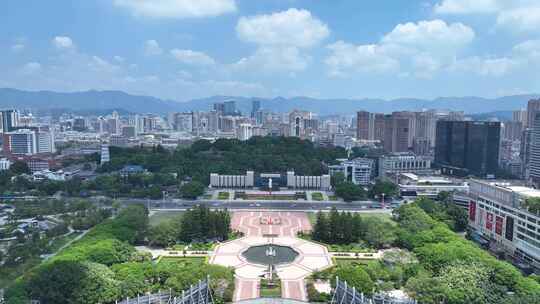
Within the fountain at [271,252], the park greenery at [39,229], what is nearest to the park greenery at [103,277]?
the park greenery at [39,229]

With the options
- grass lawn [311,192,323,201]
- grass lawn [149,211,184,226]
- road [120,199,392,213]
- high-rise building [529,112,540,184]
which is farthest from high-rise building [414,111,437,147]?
grass lawn [149,211,184,226]

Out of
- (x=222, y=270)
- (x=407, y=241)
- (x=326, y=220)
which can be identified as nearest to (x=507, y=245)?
(x=407, y=241)

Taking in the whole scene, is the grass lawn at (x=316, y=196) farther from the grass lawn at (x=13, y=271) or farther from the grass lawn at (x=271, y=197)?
the grass lawn at (x=13, y=271)

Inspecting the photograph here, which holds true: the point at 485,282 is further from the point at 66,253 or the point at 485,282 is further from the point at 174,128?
the point at 174,128

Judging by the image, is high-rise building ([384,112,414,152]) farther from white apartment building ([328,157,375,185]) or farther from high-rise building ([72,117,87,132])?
high-rise building ([72,117,87,132])

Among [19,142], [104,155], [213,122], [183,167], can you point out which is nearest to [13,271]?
[183,167]

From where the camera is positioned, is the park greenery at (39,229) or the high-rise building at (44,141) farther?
the high-rise building at (44,141)

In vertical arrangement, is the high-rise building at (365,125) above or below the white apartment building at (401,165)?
above
